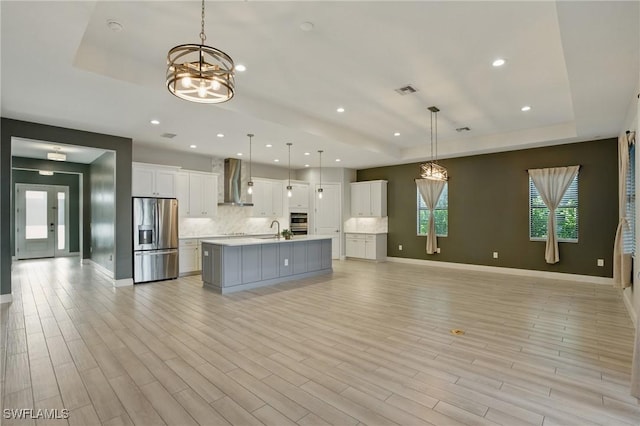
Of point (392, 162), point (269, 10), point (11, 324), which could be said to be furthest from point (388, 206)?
point (11, 324)

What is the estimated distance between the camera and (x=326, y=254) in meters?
7.83

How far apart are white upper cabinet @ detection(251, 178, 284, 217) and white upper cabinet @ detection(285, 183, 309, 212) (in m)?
0.36

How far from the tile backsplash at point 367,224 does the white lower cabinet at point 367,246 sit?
0.30 metres

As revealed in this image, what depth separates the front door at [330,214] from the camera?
33.7ft

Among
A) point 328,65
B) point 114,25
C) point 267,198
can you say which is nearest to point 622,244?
point 328,65

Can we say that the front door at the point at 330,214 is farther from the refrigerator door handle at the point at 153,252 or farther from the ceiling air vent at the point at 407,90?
the ceiling air vent at the point at 407,90

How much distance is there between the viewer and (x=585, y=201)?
668cm

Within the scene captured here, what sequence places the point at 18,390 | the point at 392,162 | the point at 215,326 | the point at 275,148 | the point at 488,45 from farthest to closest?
the point at 392,162 → the point at 275,148 → the point at 215,326 → the point at 488,45 → the point at 18,390

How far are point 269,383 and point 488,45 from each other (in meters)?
3.95

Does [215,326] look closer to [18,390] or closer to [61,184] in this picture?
[18,390]

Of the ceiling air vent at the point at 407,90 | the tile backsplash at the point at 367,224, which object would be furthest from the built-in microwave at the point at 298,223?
the ceiling air vent at the point at 407,90

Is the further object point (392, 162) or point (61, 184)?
point (61, 184)

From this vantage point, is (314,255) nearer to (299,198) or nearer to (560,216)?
(299,198)

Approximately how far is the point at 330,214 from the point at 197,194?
13.8 ft
